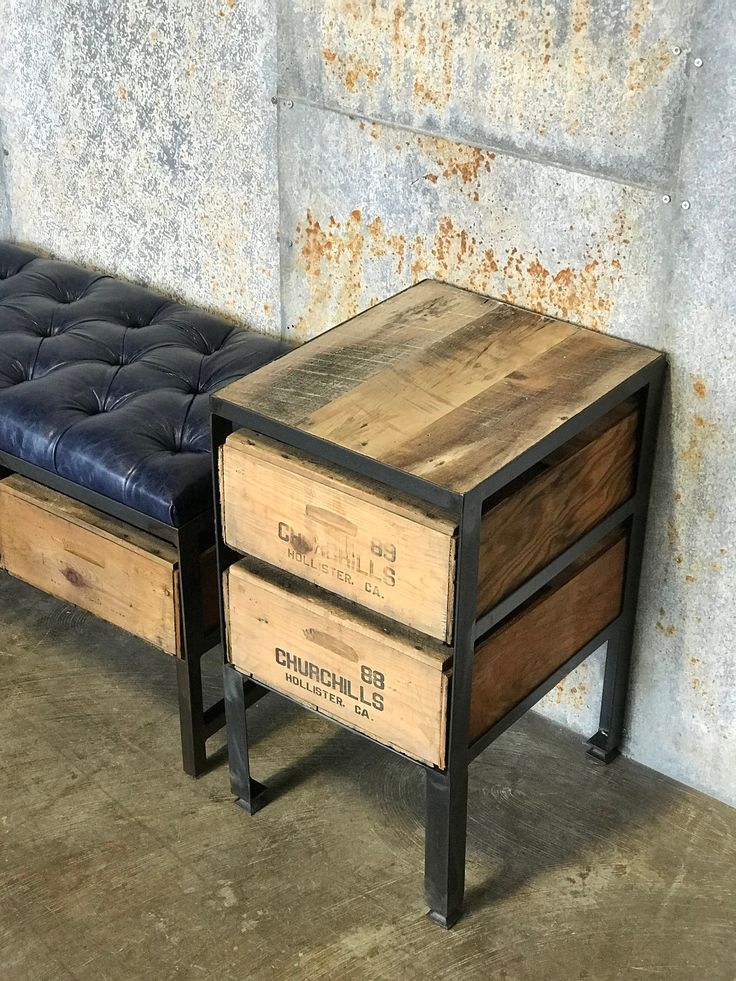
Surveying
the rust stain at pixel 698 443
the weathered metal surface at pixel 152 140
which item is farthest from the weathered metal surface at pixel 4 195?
the rust stain at pixel 698 443

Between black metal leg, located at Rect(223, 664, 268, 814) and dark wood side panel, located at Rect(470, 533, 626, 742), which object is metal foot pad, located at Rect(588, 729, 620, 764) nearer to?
dark wood side panel, located at Rect(470, 533, 626, 742)

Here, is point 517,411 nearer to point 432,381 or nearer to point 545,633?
point 432,381

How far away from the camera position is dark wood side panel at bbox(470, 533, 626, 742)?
1669 millimetres

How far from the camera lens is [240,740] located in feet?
6.18

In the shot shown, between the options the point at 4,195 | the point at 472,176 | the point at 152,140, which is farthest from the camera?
the point at 4,195

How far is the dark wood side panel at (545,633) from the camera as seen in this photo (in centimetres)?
167

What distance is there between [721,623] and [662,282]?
492mm

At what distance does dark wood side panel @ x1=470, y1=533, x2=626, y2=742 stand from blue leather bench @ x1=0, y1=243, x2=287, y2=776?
0.44m

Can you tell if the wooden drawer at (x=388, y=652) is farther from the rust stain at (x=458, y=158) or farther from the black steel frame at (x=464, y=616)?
the rust stain at (x=458, y=158)

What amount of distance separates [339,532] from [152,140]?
98 cm

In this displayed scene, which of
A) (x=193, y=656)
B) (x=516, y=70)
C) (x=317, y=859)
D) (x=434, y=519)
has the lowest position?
(x=317, y=859)

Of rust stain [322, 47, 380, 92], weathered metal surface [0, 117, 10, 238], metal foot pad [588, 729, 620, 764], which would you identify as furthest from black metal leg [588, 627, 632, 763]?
weathered metal surface [0, 117, 10, 238]

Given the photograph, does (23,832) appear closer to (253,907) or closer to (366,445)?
(253,907)

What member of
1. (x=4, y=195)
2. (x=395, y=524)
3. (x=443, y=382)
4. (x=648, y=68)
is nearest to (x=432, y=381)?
(x=443, y=382)
